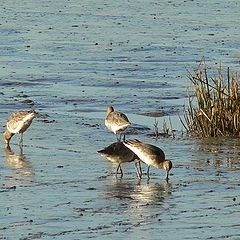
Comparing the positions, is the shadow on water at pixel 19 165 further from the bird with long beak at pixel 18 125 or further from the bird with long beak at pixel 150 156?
the bird with long beak at pixel 150 156

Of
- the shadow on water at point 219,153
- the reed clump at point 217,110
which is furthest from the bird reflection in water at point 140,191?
the reed clump at point 217,110

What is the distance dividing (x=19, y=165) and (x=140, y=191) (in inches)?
92.5

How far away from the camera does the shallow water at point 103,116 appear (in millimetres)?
11547

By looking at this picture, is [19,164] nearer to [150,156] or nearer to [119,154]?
[119,154]

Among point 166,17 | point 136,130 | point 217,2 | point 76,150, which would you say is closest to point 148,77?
point 136,130

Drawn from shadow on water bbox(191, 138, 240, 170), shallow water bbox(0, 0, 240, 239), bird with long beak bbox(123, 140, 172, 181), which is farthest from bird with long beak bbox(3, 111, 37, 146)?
bird with long beak bbox(123, 140, 172, 181)

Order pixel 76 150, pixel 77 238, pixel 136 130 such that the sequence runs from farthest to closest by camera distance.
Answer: pixel 136 130
pixel 76 150
pixel 77 238

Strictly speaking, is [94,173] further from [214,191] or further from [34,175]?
[214,191]

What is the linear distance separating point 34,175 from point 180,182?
1.87 meters

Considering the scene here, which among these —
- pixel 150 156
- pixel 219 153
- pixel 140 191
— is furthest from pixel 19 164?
pixel 219 153

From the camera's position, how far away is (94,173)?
14.3 m

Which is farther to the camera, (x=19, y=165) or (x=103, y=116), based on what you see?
(x=103, y=116)

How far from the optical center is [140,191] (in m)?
13.2

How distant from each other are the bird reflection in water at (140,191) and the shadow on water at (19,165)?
115 cm
